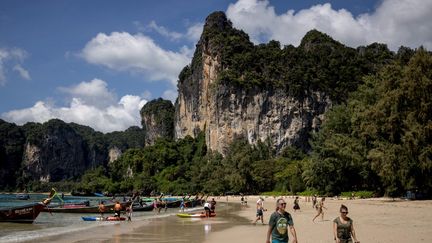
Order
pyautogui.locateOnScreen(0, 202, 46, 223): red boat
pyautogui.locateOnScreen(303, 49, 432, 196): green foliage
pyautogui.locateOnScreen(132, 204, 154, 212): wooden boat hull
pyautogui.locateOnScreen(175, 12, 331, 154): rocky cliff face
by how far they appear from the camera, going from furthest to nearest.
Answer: pyautogui.locateOnScreen(175, 12, 331, 154): rocky cliff face < pyautogui.locateOnScreen(132, 204, 154, 212): wooden boat hull < pyautogui.locateOnScreen(303, 49, 432, 196): green foliage < pyautogui.locateOnScreen(0, 202, 46, 223): red boat

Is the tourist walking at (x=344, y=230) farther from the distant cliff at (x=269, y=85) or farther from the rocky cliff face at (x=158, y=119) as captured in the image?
the rocky cliff face at (x=158, y=119)

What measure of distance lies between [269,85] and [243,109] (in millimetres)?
9473

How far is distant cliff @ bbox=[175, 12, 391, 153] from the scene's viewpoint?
115062 mm

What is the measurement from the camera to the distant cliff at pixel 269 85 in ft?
378

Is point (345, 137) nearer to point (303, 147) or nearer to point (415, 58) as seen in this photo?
point (415, 58)

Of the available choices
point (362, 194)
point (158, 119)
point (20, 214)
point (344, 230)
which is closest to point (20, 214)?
point (20, 214)

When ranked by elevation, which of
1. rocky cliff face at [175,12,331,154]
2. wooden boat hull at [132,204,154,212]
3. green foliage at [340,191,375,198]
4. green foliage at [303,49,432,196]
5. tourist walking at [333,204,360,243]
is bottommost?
wooden boat hull at [132,204,154,212]

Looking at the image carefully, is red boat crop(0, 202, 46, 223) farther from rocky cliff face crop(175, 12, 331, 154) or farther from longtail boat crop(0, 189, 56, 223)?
rocky cliff face crop(175, 12, 331, 154)

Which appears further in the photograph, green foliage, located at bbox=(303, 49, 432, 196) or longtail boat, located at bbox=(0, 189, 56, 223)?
green foliage, located at bbox=(303, 49, 432, 196)

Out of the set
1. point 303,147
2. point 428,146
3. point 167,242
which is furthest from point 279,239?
point 303,147

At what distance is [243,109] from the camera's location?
393 feet

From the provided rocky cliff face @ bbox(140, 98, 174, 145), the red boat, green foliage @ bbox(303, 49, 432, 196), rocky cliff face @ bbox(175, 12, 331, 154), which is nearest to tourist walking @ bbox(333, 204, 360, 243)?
the red boat

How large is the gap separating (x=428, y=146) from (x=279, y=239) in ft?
97.9

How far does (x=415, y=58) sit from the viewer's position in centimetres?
3697
